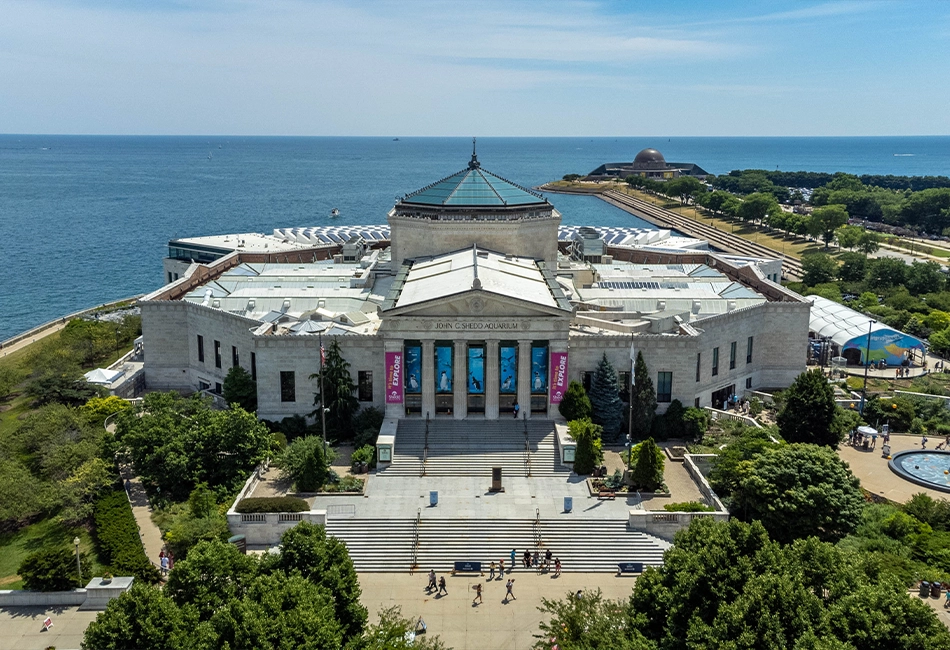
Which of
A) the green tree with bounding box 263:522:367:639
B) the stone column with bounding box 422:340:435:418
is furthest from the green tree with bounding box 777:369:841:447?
the green tree with bounding box 263:522:367:639

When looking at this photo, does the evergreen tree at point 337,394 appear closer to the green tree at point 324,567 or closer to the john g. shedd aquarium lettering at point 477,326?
the john g. shedd aquarium lettering at point 477,326

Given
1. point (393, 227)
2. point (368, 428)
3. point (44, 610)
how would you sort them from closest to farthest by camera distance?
point (44, 610)
point (368, 428)
point (393, 227)

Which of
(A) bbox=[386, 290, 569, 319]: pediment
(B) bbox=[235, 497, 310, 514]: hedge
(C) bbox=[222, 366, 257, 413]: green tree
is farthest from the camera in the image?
(C) bbox=[222, 366, 257, 413]: green tree

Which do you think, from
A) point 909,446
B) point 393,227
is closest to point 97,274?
point 393,227

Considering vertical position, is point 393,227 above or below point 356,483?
above

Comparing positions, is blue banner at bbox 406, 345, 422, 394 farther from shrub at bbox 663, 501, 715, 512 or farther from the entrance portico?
shrub at bbox 663, 501, 715, 512

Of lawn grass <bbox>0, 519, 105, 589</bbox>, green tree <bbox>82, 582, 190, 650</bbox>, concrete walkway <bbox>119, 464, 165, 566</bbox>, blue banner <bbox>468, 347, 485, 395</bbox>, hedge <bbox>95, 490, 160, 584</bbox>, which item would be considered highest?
blue banner <bbox>468, 347, 485, 395</bbox>

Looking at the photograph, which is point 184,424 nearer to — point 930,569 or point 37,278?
point 930,569
